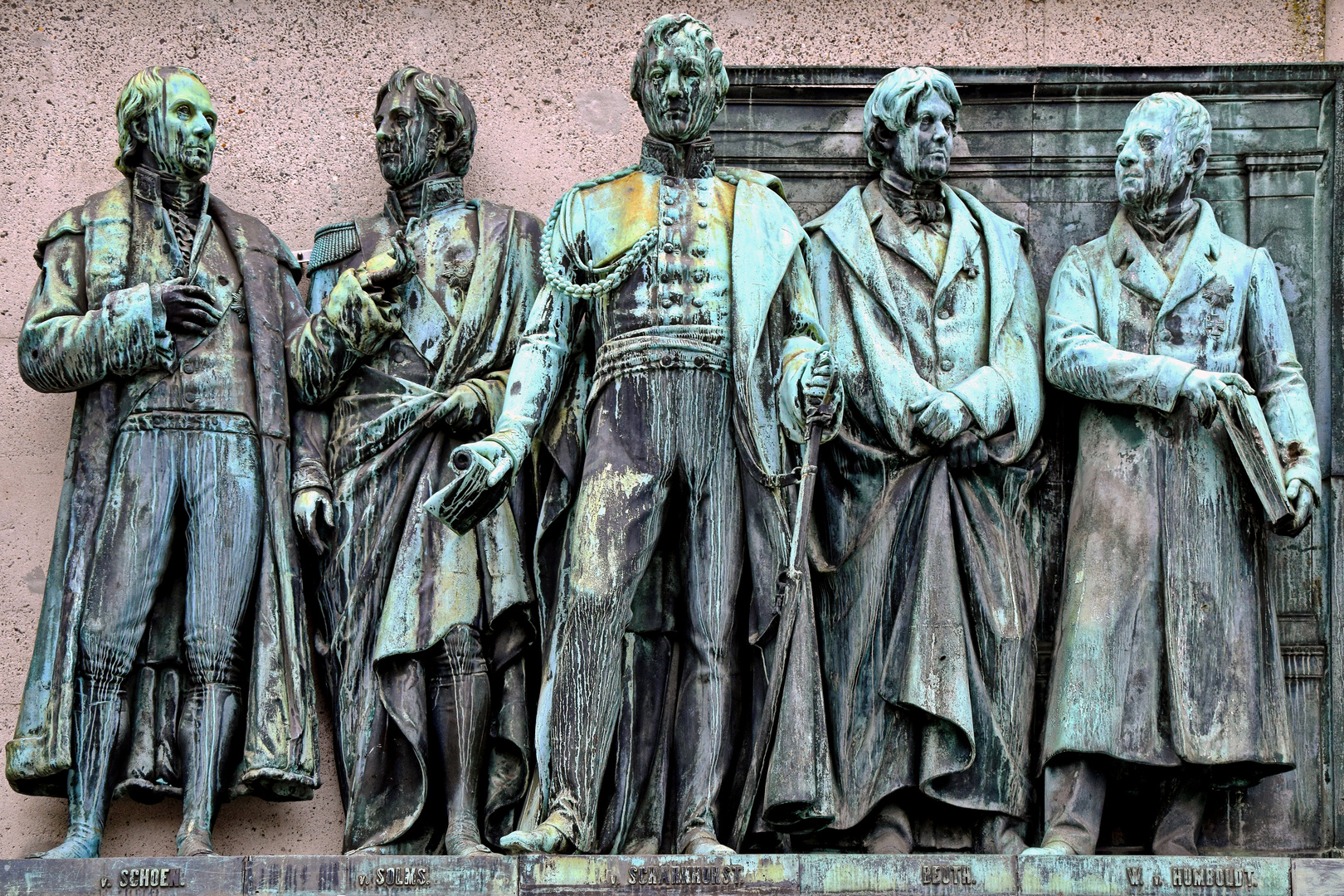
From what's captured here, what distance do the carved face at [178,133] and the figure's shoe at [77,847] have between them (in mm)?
2592

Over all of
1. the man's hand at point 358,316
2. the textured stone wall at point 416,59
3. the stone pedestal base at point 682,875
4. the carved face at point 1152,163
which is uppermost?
the textured stone wall at point 416,59

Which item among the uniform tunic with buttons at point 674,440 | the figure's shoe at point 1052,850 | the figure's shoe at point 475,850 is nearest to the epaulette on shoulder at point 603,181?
the uniform tunic with buttons at point 674,440

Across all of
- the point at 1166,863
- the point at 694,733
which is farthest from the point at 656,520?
the point at 1166,863

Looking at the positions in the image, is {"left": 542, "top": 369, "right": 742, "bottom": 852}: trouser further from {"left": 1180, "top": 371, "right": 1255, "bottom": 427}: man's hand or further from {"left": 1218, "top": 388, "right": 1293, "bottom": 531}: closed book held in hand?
{"left": 1218, "top": 388, "right": 1293, "bottom": 531}: closed book held in hand

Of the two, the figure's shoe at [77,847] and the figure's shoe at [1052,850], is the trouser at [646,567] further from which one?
the figure's shoe at [77,847]

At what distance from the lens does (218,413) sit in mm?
9609

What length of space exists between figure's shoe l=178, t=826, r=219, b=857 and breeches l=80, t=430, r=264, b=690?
0.57 m

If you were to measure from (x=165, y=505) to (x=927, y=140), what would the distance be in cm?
326

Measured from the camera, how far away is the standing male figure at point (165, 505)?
30.5 feet

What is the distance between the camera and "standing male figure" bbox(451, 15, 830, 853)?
9.00 metres

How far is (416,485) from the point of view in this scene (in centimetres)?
962

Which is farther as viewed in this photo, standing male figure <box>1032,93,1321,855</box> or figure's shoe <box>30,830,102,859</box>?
standing male figure <box>1032,93,1321,855</box>

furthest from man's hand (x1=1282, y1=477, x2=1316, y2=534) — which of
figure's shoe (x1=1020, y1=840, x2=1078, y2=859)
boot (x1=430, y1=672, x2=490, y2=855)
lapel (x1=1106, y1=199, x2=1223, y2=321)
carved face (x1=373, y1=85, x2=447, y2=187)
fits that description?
carved face (x1=373, y1=85, x2=447, y2=187)

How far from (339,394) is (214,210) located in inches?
36.3
